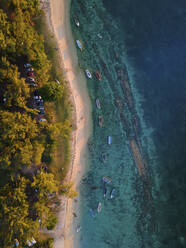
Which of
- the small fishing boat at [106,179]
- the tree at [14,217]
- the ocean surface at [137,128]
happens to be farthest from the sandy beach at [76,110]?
the tree at [14,217]

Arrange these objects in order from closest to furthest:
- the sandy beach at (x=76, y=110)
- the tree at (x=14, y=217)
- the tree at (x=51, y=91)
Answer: the tree at (x=14, y=217), the tree at (x=51, y=91), the sandy beach at (x=76, y=110)

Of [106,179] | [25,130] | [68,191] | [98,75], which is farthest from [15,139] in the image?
[98,75]

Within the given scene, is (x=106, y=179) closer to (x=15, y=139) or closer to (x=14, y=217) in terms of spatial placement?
(x=14, y=217)

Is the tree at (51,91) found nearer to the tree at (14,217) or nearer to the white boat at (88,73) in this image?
the white boat at (88,73)

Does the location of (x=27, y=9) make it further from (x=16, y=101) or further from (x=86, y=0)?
(x=16, y=101)

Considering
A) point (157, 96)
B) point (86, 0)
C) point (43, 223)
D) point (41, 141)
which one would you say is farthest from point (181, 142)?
point (86, 0)

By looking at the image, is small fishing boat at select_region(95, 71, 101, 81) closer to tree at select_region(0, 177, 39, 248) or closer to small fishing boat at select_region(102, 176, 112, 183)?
small fishing boat at select_region(102, 176, 112, 183)
